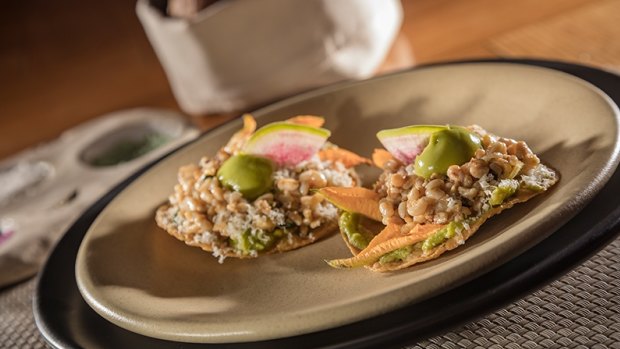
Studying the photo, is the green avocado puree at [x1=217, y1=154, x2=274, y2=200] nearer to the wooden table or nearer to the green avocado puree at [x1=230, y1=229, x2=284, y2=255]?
the green avocado puree at [x1=230, y1=229, x2=284, y2=255]

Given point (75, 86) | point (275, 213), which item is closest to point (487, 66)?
point (275, 213)

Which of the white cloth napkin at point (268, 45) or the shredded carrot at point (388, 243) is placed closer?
the shredded carrot at point (388, 243)

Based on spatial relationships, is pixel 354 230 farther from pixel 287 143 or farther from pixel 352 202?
pixel 287 143

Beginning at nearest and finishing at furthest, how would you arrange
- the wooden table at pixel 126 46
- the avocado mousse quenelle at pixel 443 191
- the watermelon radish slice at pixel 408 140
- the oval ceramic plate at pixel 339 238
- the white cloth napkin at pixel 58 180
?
the oval ceramic plate at pixel 339 238
the avocado mousse quenelle at pixel 443 191
the watermelon radish slice at pixel 408 140
the white cloth napkin at pixel 58 180
the wooden table at pixel 126 46

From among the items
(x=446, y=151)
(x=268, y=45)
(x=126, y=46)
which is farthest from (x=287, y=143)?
(x=126, y=46)

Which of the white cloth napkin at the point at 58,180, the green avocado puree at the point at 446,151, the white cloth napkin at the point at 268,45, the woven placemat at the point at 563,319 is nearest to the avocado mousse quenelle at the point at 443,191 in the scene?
the green avocado puree at the point at 446,151

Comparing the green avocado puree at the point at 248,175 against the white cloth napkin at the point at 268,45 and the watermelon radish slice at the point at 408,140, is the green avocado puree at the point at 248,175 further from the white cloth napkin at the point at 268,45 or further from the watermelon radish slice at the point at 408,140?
the white cloth napkin at the point at 268,45
